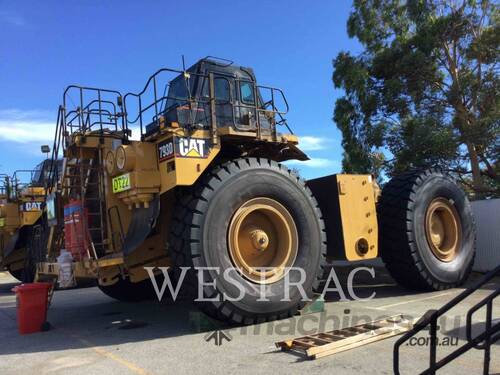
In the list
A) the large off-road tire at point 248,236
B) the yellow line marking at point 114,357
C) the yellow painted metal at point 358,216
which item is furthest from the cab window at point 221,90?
the yellow line marking at point 114,357

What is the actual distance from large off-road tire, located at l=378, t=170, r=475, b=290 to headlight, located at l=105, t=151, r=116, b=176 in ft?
15.1

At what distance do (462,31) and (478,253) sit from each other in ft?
34.7

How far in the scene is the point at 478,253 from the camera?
11062 millimetres

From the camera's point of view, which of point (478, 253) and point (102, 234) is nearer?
point (102, 234)

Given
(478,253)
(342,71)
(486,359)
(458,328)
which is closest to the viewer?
(486,359)

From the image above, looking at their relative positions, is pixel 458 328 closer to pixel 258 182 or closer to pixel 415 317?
pixel 415 317

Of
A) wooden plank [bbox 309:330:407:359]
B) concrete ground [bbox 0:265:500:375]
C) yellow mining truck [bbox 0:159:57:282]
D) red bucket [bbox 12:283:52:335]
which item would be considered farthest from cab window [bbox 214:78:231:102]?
yellow mining truck [bbox 0:159:57:282]

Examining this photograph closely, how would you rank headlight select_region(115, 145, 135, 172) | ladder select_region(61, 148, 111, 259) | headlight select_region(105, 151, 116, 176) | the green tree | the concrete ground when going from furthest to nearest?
the green tree
ladder select_region(61, 148, 111, 259)
headlight select_region(105, 151, 116, 176)
headlight select_region(115, 145, 135, 172)
the concrete ground

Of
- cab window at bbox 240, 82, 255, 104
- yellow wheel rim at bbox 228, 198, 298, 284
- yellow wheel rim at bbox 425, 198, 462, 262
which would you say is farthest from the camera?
yellow wheel rim at bbox 425, 198, 462, 262

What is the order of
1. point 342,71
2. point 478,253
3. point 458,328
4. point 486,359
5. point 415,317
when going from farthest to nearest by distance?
point 342,71 < point 478,253 < point 415,317 < point 458,328 < point 486,359

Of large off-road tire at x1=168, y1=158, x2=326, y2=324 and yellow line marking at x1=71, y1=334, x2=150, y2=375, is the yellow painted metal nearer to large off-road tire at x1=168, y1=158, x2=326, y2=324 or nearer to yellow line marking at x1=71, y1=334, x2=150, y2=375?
large off-road tire at x1=168, y1=158, x2=326, y2=324

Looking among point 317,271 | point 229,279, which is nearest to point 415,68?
point 317,271

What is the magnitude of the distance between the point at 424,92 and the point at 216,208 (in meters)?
14.6

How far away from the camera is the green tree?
17.1 m
